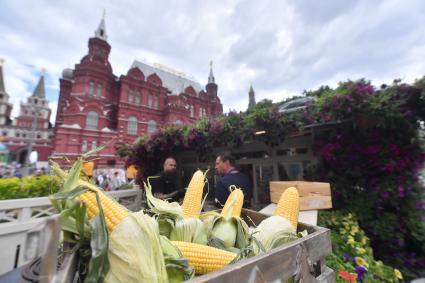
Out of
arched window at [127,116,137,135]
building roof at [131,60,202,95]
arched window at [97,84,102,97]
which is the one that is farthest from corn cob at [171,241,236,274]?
building roof at [131,60,202,95]

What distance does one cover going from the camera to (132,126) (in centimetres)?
2583

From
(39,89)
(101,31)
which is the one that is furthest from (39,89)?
(101,31)

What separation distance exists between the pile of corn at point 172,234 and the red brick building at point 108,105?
20743 mm

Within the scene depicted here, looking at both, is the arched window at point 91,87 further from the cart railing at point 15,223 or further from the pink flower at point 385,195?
the pink flower at point 385,195

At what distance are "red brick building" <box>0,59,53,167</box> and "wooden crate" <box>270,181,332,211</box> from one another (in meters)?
39.6

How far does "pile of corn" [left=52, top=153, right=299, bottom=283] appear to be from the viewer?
1.96 ft

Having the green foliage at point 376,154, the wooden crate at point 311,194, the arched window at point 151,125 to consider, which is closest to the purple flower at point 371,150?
the green foliage at point 376,154

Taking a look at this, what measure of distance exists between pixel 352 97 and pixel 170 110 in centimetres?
2624

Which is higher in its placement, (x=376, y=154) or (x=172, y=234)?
(x=376, y=154)

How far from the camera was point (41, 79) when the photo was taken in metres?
49.9

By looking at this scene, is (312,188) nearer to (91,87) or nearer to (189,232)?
(189,232)

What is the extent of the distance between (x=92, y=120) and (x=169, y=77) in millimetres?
15292

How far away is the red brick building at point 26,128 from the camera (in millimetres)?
34594

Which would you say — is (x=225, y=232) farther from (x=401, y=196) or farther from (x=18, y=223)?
(x=18, y=223)
